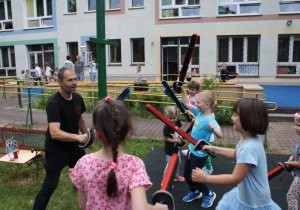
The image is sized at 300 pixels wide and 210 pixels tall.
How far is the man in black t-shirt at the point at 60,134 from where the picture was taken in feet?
9.52

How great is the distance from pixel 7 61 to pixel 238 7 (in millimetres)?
17470

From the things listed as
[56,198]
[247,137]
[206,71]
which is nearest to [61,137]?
[56,198]

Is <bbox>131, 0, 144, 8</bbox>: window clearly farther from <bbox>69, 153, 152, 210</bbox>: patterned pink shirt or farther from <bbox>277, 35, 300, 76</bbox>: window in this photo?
<bbox>69, 153, 152, 210</bbox>: patterned pink shirt

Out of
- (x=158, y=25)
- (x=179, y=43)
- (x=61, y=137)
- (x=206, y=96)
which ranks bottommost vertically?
(x=61, y=137)

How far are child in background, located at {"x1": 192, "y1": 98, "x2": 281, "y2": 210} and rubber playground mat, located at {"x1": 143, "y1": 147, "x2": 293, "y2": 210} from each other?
1.50 m

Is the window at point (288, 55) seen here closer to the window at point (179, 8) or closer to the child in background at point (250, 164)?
the window at point (179, 8)

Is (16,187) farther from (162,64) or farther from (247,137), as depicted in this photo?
(162,64)

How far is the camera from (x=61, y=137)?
288 cm

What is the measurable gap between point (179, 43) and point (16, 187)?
1491cm

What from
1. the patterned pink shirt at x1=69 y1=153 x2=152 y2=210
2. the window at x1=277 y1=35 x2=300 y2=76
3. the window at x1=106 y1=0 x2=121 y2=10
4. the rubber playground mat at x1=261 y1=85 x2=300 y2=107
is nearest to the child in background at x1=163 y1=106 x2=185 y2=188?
the patterned pink shirt at x1=69 y1=153 x2=152 y2=210

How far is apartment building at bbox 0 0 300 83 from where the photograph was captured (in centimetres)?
1614

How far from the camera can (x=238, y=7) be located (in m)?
16.4

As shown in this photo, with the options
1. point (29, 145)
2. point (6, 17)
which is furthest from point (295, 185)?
point (6, 17)

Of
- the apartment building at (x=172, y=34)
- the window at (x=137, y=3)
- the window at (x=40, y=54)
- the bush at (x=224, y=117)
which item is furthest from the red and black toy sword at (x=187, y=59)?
the window at (x=40, y=54)
